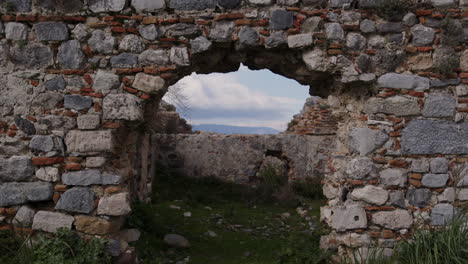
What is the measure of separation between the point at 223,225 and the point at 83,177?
357 centimetres

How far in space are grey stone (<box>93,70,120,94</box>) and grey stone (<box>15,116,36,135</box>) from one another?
0.78 metres

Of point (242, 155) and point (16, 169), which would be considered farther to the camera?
point (242, 155)

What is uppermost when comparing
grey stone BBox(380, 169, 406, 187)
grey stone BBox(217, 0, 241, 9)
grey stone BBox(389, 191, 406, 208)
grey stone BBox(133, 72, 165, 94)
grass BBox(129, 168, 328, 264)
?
grey stone BBox(217, 0, 241, 9)

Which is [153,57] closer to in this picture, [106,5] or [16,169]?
[106,5]

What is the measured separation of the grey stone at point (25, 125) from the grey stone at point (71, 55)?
703mm

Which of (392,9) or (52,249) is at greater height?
(392,9)

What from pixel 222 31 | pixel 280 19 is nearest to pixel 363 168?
pixel 280 19

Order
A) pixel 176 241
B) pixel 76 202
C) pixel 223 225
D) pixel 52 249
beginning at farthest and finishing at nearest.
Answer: pixel 223 225
pixel 176 241
pixel 76 202
pixel 52 249

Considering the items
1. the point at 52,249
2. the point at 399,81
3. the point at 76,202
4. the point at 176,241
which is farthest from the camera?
the point at 176,241

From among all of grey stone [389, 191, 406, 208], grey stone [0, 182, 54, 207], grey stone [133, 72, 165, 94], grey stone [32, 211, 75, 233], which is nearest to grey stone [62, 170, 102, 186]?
grey stone [0, 182, 54, 207]

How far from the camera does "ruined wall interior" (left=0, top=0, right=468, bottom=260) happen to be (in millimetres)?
4203

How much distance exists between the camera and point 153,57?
166 inches

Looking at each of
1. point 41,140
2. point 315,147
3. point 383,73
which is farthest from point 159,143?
point 383,73

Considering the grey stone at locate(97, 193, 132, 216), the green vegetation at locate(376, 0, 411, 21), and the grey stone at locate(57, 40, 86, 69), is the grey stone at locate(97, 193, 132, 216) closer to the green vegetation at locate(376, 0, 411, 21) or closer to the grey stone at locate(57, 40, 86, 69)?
the grey stone at locate(57, 40, 86, 69)
